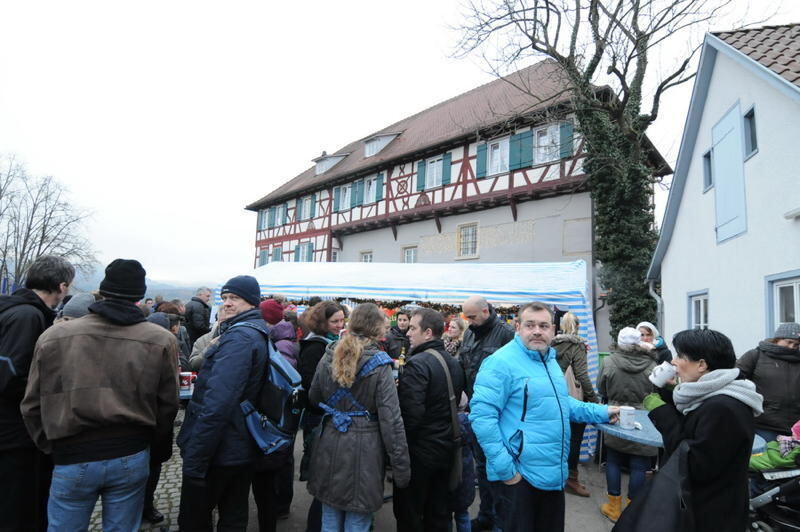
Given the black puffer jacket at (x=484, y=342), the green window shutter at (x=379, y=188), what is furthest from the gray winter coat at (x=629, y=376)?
the green window shutter at (x=379, y=188)

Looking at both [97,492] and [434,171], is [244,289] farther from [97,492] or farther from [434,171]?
[434,171]

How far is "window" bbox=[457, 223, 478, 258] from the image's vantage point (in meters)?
16.6

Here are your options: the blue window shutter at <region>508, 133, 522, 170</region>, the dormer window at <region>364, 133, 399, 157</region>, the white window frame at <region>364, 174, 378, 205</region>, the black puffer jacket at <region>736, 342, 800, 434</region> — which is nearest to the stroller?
the black puffer jacket at <region>736, 342, 800, 434</region>

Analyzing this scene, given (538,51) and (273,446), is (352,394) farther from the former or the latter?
(538,51)

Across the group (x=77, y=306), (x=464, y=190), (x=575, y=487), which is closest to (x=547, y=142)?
(x=464, y=190)

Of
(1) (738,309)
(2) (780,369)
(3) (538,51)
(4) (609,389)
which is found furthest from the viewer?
(3) (538,51)

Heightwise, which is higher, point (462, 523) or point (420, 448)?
point (420, 448)

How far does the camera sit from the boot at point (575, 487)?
4.80 metres

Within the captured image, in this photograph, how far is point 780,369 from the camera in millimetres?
4000

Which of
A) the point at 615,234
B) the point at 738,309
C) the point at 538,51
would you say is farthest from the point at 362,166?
the point at 738,309

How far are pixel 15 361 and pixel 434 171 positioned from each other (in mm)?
16268

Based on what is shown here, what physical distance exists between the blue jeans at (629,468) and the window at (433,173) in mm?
14059

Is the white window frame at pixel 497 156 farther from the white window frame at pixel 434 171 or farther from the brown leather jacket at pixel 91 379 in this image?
the brown leather jacket at pixel 91 379

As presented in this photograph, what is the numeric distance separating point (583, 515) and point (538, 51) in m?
12.0
